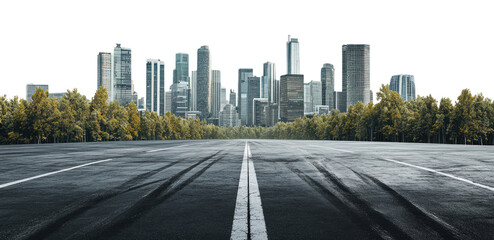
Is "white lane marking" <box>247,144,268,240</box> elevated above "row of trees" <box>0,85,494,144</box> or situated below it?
below

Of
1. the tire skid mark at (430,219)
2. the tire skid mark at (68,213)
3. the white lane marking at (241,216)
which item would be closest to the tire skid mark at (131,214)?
the tire skid mark at (68,213)

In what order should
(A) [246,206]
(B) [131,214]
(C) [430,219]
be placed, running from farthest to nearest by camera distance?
(A) [246,206] < (B) [131,214] < (C) [430,219]

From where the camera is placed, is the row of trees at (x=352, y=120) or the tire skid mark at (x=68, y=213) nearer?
the tire skid mark at (x=68, y=213)

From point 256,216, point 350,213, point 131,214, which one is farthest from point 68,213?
point 350,213

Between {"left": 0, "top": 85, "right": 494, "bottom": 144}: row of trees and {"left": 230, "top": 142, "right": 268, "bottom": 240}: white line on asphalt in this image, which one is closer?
{"left": 230, "top": 142, "right": 268, "bottom": 240}: white line on asphalt

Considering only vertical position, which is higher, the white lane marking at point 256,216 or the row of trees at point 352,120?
the row of trees at point 352,120

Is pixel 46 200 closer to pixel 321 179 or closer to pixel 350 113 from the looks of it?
pixel 321 179

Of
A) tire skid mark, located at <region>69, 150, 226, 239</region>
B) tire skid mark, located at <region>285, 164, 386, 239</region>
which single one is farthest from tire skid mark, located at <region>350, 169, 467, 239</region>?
tire skid mark, located at <region>69, 150, 226, 239</region>

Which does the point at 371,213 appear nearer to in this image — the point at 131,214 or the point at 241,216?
the point at 241,216

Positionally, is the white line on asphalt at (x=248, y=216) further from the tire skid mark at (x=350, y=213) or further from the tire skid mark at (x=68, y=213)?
the tire skid mark at (x=68, y=213)

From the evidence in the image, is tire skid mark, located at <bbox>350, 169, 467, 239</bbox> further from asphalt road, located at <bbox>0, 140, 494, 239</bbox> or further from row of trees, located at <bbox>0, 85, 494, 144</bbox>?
row of trees, located at <bbox>0, 85, 494, 144</bbox>

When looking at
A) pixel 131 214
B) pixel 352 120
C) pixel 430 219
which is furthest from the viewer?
pixel 352 120

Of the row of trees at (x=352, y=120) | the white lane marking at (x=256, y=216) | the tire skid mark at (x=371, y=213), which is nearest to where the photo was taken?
the white lane marking at (x=256, y=216)

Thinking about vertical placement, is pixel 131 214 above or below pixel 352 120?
below
